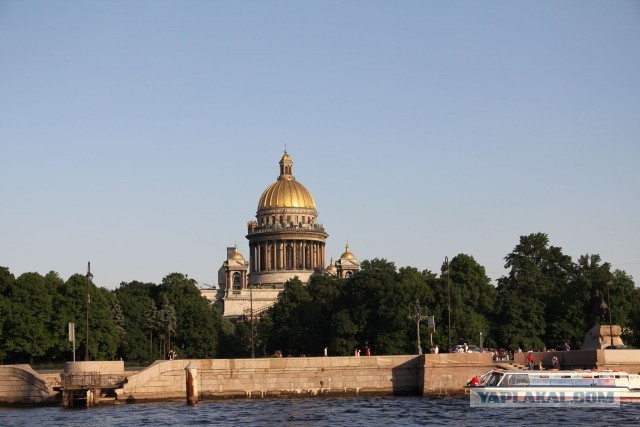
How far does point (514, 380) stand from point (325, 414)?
29.7 ft

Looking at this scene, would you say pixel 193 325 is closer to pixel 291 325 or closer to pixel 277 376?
pixel 291 325

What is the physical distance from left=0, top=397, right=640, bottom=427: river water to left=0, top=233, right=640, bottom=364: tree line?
72.2 ft

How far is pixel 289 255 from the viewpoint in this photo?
16400cm

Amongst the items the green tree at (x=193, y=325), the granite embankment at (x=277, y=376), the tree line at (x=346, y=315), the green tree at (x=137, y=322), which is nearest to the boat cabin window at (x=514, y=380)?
the granite embankment at (x=277, y=376)

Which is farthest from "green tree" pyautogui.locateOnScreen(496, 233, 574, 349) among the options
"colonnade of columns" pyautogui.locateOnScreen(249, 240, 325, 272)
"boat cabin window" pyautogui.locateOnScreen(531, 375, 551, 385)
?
"colonnade of columns" pyautogui.locateOnScreen(249, 240, 325, 272)

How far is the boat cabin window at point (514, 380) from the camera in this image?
54.7 meters

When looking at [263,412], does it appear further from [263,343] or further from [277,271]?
[277,271]

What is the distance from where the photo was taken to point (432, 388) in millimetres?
61375

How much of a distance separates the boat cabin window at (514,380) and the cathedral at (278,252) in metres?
103

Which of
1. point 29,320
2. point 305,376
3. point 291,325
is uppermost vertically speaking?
point 29,320

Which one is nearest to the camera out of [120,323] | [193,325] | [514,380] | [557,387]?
[557,387]

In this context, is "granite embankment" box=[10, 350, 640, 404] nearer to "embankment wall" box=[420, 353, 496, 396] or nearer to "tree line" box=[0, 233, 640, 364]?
"embankment wall" box=[420, 353, 496, 396]

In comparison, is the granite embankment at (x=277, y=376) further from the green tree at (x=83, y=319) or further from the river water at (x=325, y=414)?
the green tree at (x=83, y=319)

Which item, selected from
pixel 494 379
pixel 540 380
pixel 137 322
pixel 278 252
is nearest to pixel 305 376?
pixel 494 379
